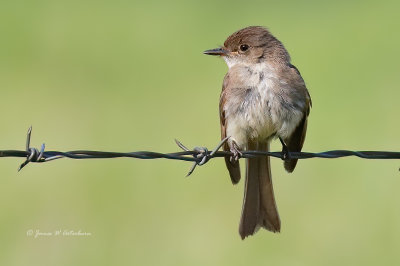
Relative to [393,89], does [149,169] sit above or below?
below

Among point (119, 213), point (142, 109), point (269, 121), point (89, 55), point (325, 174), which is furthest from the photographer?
point (89, 55)

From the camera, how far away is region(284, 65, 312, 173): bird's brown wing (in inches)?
284

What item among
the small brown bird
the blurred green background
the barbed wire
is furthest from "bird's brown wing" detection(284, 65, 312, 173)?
the blurred green background

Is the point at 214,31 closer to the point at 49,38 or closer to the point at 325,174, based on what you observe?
the point at 49,38

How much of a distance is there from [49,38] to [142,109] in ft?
8.13

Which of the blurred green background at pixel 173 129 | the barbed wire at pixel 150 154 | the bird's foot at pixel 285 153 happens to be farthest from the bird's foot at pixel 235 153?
the blurred green background at pixel 173 129

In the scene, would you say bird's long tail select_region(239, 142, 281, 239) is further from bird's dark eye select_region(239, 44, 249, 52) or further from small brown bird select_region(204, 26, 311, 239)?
bird's dark eye select_region(239, 44, 249, 52)

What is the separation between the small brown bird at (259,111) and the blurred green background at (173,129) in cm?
92

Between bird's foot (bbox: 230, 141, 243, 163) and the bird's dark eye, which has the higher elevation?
the bird's dark eye

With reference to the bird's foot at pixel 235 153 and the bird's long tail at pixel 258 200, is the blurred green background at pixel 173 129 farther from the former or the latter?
the bird's foot at pixel 235 153

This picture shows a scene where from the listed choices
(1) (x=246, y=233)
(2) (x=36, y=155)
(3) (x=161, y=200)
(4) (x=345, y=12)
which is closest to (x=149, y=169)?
(3) (x=161, y=200)

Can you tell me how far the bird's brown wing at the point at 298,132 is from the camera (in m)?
7.21

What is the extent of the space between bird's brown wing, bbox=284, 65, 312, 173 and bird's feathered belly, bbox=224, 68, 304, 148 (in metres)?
0.13

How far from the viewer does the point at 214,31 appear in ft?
41.5
